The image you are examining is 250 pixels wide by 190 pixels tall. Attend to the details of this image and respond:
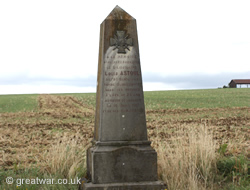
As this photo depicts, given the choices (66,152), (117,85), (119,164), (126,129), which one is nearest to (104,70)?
(117,85)

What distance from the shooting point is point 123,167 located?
6102 millimetres

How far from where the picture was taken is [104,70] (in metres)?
6.29

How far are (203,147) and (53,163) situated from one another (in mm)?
3254

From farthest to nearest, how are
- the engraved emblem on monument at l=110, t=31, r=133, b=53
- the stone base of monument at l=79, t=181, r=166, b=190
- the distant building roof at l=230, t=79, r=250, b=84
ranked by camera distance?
the distant building roof at l=230, t=79, r=250, b=84, the engraved emblem on monument at l=110, t=31, r=133, b=53, the stone base of monument at l=79, t=181, r=166, b=190

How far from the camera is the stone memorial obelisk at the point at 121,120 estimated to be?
19.8ft

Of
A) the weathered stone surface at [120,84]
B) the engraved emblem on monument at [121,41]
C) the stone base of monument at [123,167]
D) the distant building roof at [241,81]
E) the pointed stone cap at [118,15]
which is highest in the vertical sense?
the distant building roof at [241,81]

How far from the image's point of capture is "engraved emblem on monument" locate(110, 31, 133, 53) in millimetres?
6340

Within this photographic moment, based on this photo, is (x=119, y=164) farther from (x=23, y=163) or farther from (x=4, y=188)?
(x=23, y=163)

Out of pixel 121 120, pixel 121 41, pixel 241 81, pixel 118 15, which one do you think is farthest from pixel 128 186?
pixel 241 81

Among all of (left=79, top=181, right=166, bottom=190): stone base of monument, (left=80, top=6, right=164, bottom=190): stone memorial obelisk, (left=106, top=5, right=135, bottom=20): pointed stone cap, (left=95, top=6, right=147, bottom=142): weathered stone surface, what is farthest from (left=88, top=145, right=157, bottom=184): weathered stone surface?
(left=106, top=5, right=135, bottom=20): pointed stone cap

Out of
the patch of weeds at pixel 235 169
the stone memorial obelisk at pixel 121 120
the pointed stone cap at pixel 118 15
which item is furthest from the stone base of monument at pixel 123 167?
the pointed stone cap at pixel 118 15

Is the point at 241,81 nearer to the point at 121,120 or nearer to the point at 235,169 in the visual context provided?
the point at 235,169

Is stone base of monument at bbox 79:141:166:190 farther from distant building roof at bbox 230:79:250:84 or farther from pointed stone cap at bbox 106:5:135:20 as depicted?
distant building roof at bbox 230:79:250:84

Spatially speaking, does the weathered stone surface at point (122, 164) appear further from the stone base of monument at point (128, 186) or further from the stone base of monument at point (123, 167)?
the stone base of monument at point (128, 186)
